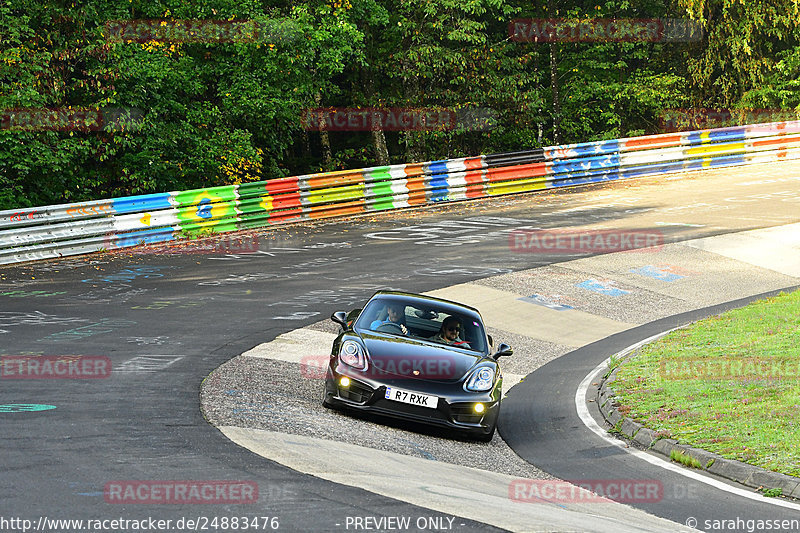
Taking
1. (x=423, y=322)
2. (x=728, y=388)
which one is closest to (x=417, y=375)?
(x=423, y=322)

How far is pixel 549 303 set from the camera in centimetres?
1805

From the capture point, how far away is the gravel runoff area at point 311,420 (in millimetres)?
9117

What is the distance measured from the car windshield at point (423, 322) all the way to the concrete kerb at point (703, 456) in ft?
6.22

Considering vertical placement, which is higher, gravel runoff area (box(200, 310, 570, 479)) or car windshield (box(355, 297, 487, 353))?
car windshield (box(355, 297, 487, 353))

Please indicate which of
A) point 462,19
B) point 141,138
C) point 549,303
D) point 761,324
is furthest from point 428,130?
point 761,324

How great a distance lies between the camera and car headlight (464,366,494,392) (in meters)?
10.1

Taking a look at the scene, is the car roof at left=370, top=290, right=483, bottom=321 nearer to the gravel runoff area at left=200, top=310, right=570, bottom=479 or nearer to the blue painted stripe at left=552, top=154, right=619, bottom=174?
the gravel runoff area at left=200, top=310, right=570, bottom=479

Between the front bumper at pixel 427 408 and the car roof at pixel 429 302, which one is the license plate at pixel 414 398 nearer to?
the front bumper at pixel 427 408

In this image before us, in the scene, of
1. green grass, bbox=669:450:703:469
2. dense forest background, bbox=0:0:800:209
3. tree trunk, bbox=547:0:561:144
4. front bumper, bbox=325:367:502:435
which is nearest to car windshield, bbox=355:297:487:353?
front bumper, bbox=325:367:502:435

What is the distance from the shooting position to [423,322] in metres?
11.5

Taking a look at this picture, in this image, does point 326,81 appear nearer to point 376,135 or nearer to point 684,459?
point 376,135

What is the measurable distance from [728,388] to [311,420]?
18.1ft

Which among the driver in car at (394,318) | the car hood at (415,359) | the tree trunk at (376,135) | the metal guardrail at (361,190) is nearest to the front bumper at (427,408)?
the car hood at (415,359)

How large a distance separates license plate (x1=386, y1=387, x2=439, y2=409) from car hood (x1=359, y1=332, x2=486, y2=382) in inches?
8.4
